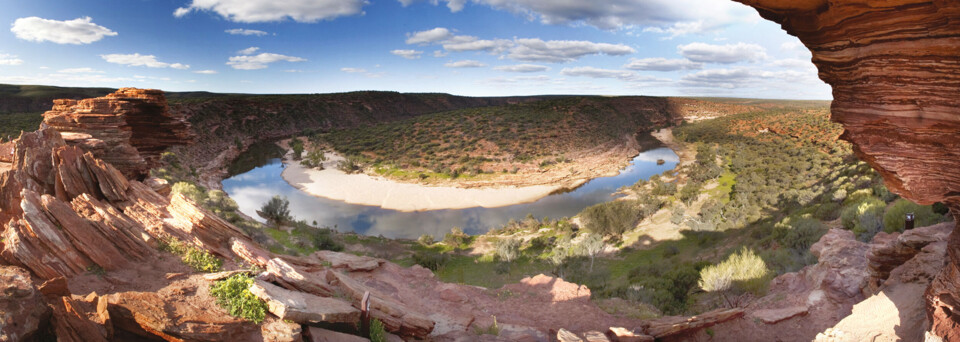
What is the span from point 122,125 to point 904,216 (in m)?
26.1

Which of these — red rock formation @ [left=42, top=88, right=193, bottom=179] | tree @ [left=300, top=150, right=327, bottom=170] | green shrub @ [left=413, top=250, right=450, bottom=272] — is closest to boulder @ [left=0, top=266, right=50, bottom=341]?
red rock formation @ [left=42, top=88, right=193, bottom=179]

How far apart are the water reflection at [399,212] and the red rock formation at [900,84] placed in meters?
28.1

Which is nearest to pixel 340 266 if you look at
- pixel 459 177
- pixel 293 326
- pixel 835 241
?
pixel 293 326

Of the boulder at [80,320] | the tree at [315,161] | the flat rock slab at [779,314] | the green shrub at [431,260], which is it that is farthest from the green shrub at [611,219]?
the tree at [315,161]

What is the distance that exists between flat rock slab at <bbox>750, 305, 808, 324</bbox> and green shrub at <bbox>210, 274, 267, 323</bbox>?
1252cm

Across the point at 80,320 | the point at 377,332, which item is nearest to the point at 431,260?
the point at 377,332

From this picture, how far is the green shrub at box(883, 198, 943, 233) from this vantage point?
1330 centimetres

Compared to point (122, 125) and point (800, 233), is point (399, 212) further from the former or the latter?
point (800, 233)

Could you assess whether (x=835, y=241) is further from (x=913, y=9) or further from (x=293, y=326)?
(x=293, y=326)

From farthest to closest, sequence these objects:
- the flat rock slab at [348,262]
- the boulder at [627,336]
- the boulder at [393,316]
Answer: the flat rock slab at [348,262] < the boulder at [627,336] < the boulder at [393,316]

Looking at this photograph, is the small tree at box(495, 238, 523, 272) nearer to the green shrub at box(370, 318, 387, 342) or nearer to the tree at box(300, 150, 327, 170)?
the green shrub at box(370, 318, 387, 342)

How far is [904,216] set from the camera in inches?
533

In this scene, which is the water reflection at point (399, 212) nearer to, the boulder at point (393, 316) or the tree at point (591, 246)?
the tree at point (591, 246)

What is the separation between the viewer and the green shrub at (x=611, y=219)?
92.8 feet
